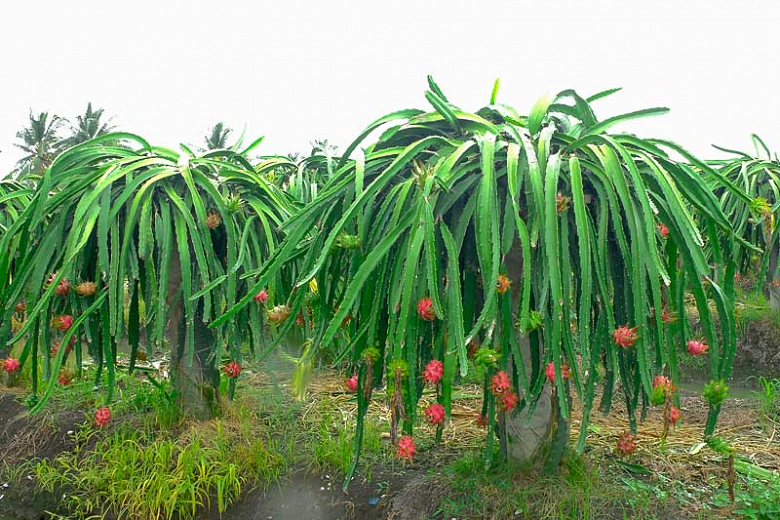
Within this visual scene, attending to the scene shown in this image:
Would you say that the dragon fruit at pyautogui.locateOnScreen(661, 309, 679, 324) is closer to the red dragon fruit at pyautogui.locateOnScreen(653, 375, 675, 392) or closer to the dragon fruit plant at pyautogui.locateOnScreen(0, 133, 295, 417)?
the red dragon fruit at pyautogui.locateOnScreen(653, 375, 675, 392)

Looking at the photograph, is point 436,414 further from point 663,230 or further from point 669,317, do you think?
point 663,230

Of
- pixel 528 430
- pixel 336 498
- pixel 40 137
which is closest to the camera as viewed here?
pixel 528 430

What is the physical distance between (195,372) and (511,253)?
1777mm

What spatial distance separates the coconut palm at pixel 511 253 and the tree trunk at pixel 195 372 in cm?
116

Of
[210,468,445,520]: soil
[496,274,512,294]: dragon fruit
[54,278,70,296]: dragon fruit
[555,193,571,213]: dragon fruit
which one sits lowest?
[210,468,445,520]: soil

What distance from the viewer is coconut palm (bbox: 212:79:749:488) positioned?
1.57 m

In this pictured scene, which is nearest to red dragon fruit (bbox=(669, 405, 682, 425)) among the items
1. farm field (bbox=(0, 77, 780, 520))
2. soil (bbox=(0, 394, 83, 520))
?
farm field (bbox=(0, 77, 780, 520))

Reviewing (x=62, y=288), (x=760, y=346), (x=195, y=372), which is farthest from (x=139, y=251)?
(x=760, y=346)

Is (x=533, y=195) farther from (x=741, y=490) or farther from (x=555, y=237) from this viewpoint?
(x=741, y=490)

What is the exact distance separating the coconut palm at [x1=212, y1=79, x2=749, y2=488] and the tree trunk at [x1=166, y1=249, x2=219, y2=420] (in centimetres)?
116

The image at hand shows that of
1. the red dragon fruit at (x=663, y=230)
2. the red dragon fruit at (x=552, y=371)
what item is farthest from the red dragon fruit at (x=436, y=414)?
the red dragon fruit at (x=663, y=230)

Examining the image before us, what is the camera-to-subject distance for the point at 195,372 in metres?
3.03

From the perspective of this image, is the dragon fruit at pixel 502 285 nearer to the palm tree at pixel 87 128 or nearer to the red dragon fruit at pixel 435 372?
the red dragon fruit at pixel 435 372

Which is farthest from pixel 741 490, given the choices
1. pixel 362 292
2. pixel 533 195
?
pixel 362 292
